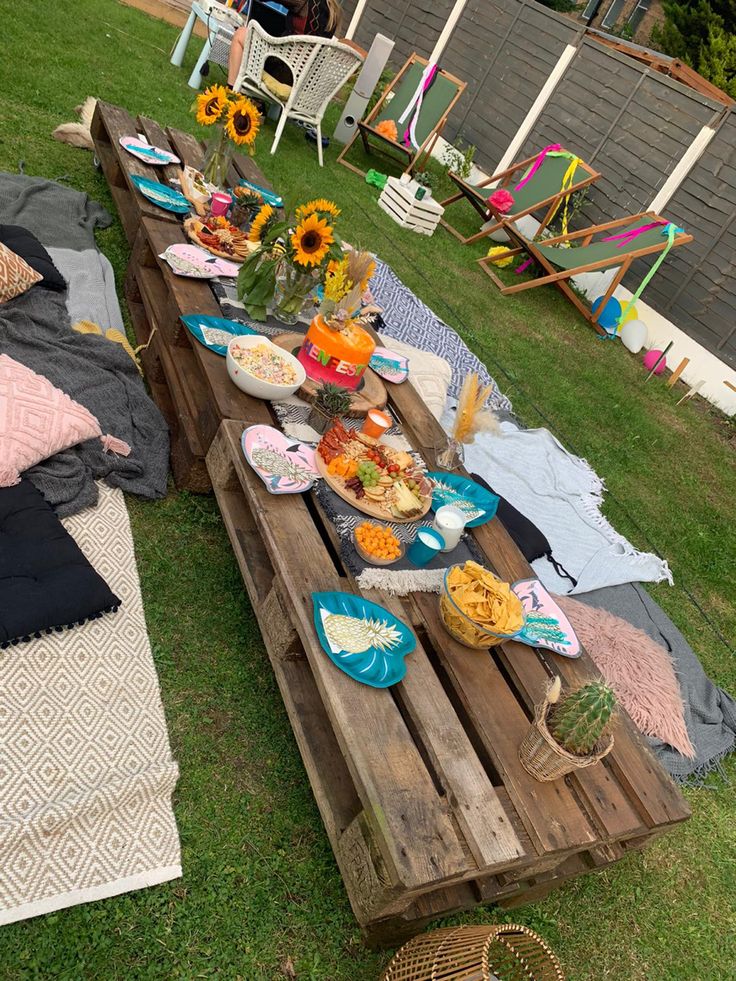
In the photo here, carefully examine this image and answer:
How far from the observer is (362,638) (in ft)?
5.84

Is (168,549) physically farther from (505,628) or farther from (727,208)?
(727,208)

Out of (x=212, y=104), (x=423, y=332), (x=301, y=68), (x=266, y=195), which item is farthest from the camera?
(x=301, y=68)

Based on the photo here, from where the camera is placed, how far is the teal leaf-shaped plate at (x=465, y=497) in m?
2.40

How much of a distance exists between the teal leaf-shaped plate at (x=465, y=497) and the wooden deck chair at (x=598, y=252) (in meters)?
4.36

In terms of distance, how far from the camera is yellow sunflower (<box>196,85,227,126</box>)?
10.7ft

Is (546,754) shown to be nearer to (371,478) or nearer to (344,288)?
(371,478)

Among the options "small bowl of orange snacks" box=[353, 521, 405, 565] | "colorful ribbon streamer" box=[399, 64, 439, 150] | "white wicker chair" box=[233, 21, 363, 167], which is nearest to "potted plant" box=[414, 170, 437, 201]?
"colorful ribbon streamer" box=[399, 64, 439, 150]

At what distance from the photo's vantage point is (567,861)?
1.98 meters

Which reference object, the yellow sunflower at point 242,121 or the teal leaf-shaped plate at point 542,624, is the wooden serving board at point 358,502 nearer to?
the teal leaf-shaped plate at point 542,624

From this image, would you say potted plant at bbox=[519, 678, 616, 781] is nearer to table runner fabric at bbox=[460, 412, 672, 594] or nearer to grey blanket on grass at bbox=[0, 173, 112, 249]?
table runner fabric at bbox=[460, 412, 672, 594]

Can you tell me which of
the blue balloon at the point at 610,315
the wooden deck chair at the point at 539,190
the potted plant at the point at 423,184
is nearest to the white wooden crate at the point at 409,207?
the potted plant at the point at 423,184

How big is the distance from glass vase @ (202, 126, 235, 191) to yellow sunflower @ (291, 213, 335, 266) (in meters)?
1.37

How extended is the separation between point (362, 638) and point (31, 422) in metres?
1.32

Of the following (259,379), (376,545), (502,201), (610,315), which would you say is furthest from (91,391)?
(502,201)
